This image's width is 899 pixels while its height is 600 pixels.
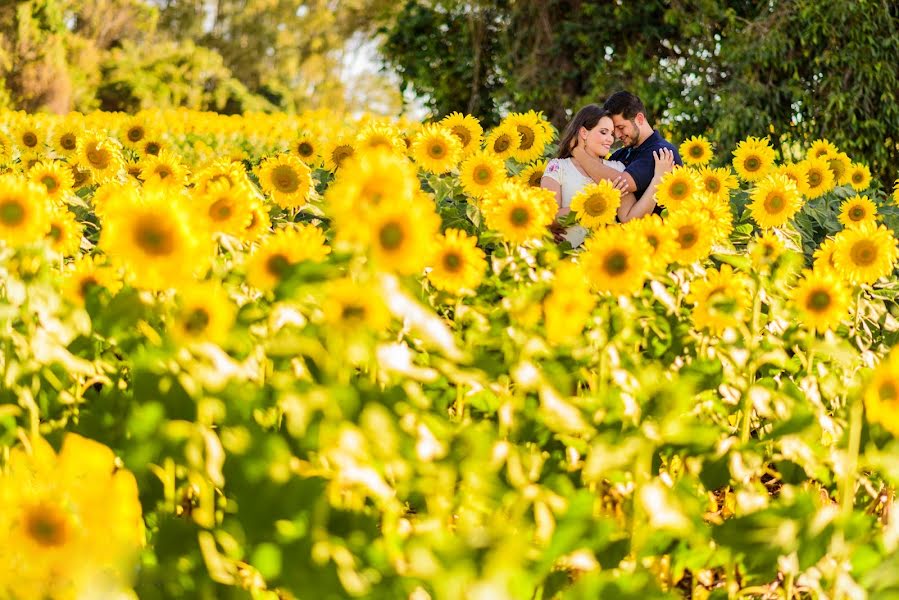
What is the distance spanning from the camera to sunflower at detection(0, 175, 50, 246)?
1.89m

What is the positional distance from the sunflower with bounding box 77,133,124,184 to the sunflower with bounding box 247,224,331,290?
202 cm

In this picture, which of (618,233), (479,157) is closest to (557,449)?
(618,233)

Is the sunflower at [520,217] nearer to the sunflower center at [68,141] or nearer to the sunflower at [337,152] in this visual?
the sunflower at [337,152]

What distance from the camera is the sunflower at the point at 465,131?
3.91m

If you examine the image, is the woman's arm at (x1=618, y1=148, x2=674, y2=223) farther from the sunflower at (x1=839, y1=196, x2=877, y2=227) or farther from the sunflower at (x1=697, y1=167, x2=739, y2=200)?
the sunflower at (x1=839, y1=196, x2=877, y2=227)

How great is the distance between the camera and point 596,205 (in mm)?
2889

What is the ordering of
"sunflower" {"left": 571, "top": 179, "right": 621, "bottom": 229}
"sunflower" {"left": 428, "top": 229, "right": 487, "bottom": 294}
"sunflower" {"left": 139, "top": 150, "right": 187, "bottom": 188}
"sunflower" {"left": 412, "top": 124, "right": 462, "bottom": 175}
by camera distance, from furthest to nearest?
"sunflower" {"left": 412, "top": 124, "right": 462, "bottom": 175} < "sunflower" {"left": 139, "top": 150, "right": 187, "bottom": 188} < "sunflower" {"left": 571, "top": 179, "right": 621, "bottom": 229} < "sunflower" {"left": 428, "top": 229, "right": 487, "bottom": 294}

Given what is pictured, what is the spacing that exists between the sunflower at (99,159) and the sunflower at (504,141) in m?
1.50

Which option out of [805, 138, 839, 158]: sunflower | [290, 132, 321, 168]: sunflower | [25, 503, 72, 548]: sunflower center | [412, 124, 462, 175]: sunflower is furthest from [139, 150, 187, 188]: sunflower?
[805, 138, 839, 158]: sunflower

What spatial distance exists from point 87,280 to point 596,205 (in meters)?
1.49

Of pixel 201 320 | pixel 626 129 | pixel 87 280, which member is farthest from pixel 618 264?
pixel 626 129

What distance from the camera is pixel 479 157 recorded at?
344cm

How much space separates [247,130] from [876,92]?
5.56 metres

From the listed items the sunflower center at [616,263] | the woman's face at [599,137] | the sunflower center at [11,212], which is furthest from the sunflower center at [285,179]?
the woman's face at [599,137]
